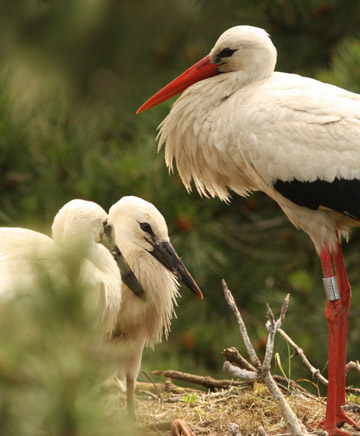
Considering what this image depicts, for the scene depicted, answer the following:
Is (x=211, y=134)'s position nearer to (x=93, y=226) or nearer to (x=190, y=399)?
(x=93, y=226)

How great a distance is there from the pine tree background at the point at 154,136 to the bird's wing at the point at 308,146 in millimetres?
1159

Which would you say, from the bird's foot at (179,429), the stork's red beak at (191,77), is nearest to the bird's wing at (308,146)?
the stork's red beak at (191,77)

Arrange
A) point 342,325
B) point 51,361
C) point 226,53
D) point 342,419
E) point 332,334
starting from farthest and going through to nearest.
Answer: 1. point 226,53
2. point 342,325
3. point 332,334
4. point 342,419
5. point 51,361

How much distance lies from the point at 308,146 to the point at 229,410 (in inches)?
42.7

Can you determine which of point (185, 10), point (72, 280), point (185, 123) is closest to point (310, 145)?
point (185, 123)

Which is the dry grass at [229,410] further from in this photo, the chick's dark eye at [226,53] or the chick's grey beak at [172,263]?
the chick's dark eye at [226,53]

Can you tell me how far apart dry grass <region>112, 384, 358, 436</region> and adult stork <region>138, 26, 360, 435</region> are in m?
0.15

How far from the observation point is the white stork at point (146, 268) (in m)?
3.20

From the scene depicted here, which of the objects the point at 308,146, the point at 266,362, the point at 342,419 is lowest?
the point at 342,419

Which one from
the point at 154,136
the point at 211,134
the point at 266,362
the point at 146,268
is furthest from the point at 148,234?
the point at 154,136

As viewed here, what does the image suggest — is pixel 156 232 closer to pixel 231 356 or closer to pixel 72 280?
pixel 231 356

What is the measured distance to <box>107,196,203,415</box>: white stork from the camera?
3.20m

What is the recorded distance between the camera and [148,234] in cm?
326

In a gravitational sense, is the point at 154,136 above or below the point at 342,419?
above
